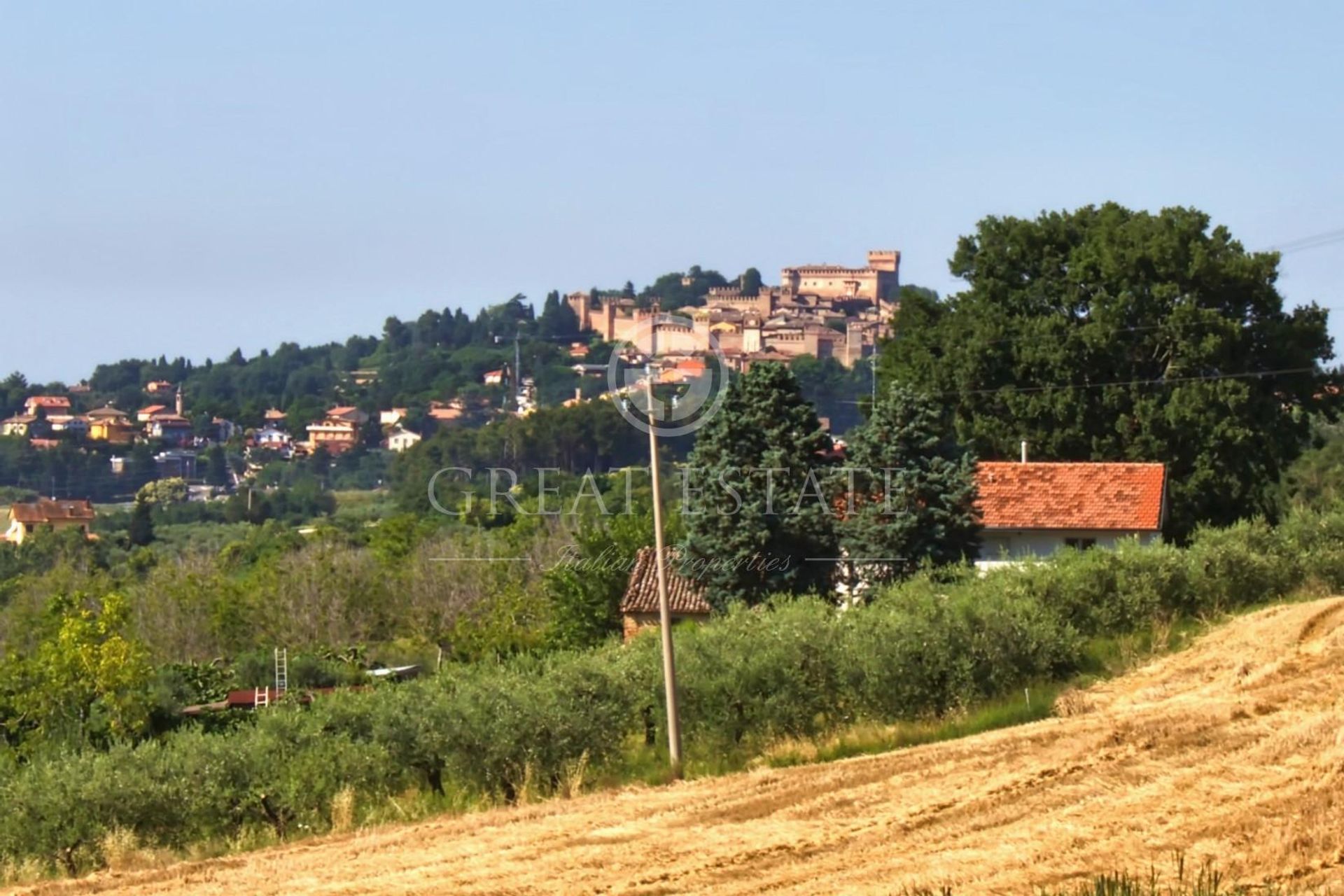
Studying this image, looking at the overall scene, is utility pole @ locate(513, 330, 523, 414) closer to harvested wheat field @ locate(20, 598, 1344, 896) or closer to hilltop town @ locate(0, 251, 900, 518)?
hilltop town @ locate(0, 251, 900, 518)

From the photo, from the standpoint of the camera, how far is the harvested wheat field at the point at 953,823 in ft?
49.5

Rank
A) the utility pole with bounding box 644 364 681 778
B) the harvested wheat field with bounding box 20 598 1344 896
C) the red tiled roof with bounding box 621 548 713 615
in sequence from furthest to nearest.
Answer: the red tiled roof with bounding box 621 548 713 615
the utility pole with bounding box 644 364 681 778
the harvested wheat field with bounding box 20 598 1344 896

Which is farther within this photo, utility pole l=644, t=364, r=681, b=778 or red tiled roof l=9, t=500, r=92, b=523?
red tiled roof l=9, t=500, r=92, b=523

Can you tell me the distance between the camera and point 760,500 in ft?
116

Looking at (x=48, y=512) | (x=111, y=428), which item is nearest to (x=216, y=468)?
(x=111, y=428)

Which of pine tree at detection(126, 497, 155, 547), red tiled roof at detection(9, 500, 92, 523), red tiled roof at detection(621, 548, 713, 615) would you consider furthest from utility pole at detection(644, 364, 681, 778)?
red tiled roof at detection(9, 500, 92, 523)

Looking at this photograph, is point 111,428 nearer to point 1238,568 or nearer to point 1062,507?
point 1062,507

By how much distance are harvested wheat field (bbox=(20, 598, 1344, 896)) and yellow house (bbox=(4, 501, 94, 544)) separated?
9079cm

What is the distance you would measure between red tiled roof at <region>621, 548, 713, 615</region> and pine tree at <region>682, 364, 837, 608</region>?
90cm

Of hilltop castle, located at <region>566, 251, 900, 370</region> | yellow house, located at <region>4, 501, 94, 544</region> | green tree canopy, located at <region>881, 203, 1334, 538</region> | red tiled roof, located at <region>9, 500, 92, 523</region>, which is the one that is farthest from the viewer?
red tiled roof, located at <region>9, 500, 92, 523</region>

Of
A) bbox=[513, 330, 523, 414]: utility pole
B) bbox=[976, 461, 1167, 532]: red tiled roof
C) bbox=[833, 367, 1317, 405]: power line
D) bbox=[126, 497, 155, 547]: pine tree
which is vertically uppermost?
bbox=[513, 330, 523, 414]: utility pole

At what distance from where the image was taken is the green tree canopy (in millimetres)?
44562

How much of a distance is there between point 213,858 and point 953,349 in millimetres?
29616

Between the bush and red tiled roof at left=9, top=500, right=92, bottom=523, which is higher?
the bush
